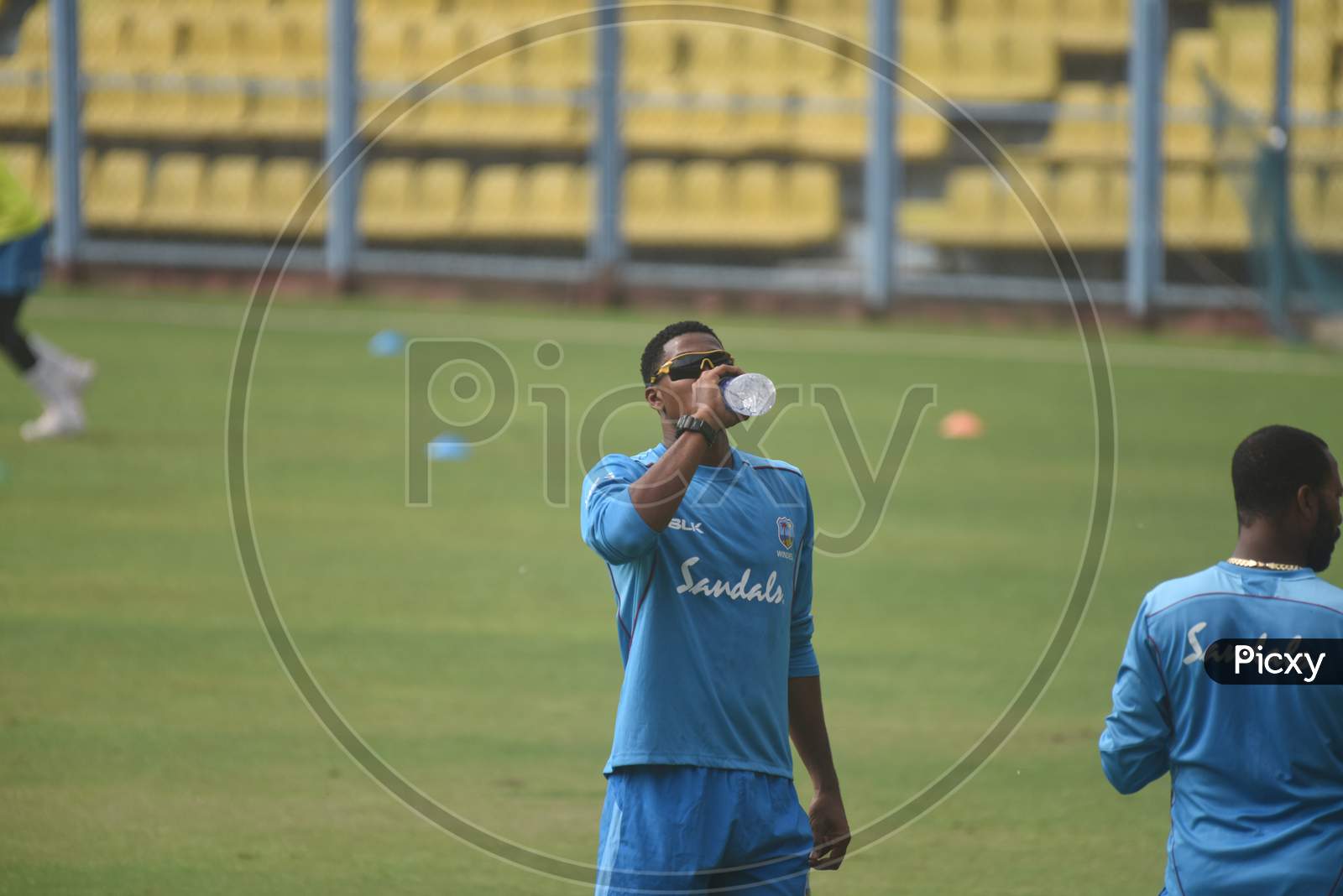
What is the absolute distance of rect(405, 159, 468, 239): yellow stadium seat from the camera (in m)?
22.8

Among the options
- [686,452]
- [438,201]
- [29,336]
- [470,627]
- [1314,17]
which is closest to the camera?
[686,452]

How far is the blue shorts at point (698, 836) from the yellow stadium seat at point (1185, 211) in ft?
57.4

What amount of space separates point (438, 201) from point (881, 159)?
602 cm

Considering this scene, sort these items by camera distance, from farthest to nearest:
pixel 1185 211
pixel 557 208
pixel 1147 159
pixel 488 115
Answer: pixel 488 115 < pixel 557 208 < pixel 1185 211 < pixel 1147 159

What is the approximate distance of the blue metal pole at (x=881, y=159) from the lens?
2061cm

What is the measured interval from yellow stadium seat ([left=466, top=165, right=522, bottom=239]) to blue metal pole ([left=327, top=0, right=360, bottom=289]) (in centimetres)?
157

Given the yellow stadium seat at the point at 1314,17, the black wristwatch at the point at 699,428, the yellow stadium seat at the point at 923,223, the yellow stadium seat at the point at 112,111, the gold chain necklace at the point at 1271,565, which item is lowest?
the gold chain necklace at the point at 1271,565

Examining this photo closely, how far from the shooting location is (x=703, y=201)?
22328 mm

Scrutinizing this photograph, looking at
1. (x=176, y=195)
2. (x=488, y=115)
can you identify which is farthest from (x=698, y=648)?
(x=176, y=195)

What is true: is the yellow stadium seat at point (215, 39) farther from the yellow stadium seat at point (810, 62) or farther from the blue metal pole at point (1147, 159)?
the blue metal pole at point (1147, 159)

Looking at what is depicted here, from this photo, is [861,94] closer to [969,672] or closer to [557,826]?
[969,672]

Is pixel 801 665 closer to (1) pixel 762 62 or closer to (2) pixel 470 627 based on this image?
(2) pixel 470 627

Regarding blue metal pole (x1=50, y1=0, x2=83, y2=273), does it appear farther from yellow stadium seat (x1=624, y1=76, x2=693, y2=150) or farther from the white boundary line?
yellow stadium seat (x1=624, y1=76, x2=693, y2=150)

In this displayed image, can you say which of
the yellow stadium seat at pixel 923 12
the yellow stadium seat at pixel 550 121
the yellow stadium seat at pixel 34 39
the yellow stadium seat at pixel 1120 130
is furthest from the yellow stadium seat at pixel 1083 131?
the yellow stadium seat at pixel 34 39
